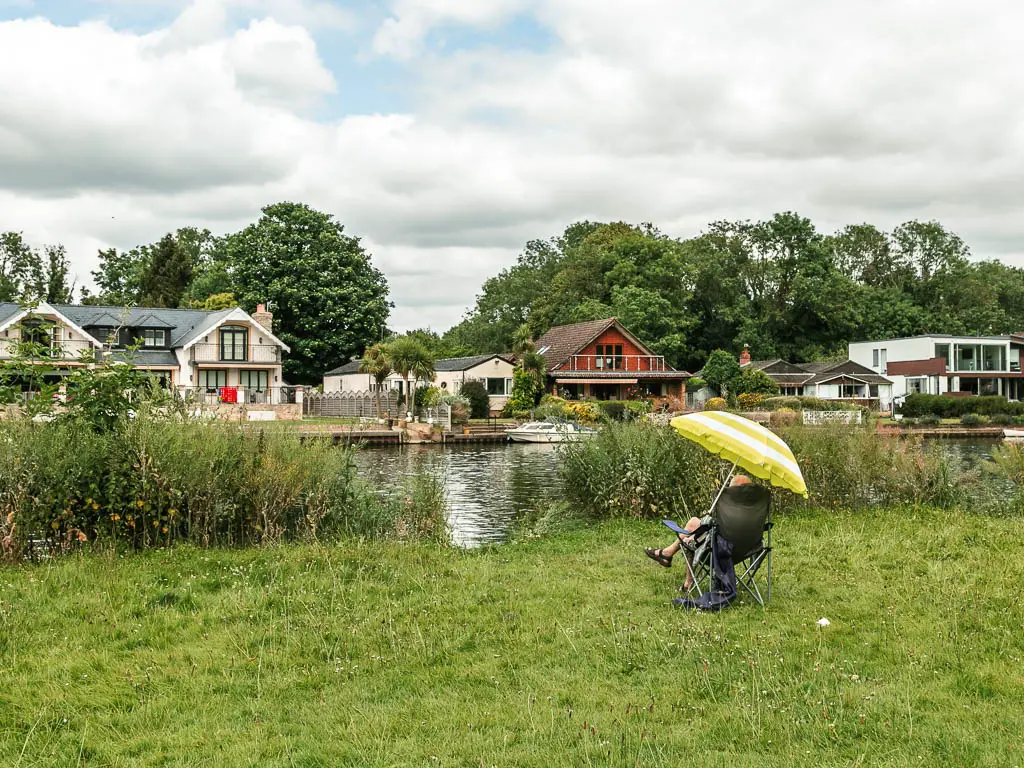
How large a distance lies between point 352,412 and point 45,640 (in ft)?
143

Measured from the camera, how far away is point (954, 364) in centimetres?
6144

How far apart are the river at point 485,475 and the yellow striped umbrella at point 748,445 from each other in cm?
511

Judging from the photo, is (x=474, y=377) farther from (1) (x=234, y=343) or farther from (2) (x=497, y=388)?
(1) (x=234, y=343)

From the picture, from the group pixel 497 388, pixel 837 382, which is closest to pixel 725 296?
pixel 837 382

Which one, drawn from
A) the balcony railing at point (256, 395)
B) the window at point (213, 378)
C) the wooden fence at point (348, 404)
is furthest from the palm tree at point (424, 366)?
the window at point (213, 378)

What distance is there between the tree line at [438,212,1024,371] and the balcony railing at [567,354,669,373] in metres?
3.34

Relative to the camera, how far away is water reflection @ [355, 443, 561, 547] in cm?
1532

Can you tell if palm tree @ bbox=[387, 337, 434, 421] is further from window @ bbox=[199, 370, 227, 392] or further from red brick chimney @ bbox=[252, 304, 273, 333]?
window @ bbox=[199, 370, 227, 392]

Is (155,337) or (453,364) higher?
(155,337)

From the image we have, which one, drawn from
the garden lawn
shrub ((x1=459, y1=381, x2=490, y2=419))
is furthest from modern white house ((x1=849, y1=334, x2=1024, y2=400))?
the garden lawn

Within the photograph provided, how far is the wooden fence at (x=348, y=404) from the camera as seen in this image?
4822cm

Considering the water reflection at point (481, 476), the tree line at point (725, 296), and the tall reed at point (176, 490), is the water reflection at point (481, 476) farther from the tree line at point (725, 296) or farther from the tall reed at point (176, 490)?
the tree line at point (725, 296)

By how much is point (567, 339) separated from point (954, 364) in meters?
27.6

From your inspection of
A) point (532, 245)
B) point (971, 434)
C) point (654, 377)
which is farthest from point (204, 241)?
point (971, 434)
